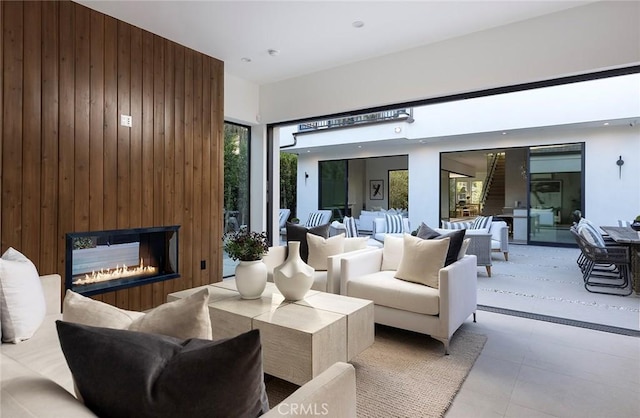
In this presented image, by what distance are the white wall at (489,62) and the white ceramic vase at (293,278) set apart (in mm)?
2370

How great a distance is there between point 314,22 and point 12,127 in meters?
2.65

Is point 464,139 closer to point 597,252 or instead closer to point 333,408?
point 597,252

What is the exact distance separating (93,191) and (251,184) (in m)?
2.45

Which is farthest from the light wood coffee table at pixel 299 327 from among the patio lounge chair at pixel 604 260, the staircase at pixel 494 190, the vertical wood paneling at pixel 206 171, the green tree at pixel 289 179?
the staircase at pixel 494 190

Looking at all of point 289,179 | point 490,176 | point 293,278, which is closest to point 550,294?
point 293,278

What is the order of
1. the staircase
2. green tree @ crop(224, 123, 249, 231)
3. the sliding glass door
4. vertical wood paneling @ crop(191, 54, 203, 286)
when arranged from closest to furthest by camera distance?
vertical wood paneling @ crop(191, 54, 203, 286)
green tree @ crop(224, 123, 249, 231)
the sliding glass door
the staircase

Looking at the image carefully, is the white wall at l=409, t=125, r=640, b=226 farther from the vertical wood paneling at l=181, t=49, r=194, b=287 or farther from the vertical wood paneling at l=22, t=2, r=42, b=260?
the vertical wood paneling at l=22, t=2, r=42, b=260

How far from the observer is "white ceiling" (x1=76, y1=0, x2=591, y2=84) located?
10.2ft

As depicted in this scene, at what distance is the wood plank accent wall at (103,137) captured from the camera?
111 inches

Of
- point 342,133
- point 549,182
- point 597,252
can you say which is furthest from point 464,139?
point 597,252

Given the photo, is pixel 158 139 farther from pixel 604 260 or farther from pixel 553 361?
pixel 604 260

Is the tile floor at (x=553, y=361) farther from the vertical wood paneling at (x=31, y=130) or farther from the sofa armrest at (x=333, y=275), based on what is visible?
the vertical wood paneling at (x=31, y=130)

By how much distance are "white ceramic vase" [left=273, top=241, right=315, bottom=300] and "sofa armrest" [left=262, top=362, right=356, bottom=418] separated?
4.78ft

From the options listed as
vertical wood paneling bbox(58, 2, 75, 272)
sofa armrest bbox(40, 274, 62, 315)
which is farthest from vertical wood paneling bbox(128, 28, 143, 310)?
sofa armrest bbox(40, 274, 62, 315)
